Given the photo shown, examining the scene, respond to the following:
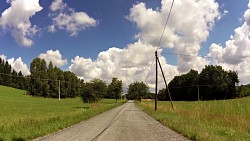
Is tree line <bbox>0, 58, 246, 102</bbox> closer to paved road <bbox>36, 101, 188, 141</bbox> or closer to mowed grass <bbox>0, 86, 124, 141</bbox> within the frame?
mowed grass <bbox>0, 86, 124, 141</bbox>

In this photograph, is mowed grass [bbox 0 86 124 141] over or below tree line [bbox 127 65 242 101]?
below

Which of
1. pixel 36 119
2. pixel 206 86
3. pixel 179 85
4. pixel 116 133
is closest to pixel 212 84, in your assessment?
pixel 206 86

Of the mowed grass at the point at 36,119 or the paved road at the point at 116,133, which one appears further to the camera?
the mowed grass at the point at 36,119

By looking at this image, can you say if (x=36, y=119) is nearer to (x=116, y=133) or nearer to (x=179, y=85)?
(x=116, y=133)

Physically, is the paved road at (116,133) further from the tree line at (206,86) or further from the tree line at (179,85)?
the tree line at (206,86)

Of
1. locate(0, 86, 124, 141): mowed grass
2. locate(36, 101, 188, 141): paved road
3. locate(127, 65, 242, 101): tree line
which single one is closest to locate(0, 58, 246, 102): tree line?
locate(127, 65, 242, 101): tree line

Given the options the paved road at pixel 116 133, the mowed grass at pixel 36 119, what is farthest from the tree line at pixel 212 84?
the paved road at pixel 116 133

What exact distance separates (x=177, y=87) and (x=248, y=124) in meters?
134

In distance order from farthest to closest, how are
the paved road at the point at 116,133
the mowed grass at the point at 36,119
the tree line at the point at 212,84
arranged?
1. the tree line at the point at 212,84
2. the mowed grass at the point at 36,119
3. the paved road at the point at 116,133

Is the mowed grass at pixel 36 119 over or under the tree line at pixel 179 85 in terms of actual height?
under

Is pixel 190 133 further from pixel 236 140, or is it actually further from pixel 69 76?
pixel 69 76

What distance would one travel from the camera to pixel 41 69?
11469 centimetres

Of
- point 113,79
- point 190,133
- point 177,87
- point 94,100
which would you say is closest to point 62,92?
point 113,79

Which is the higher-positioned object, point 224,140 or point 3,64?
point 3,64
